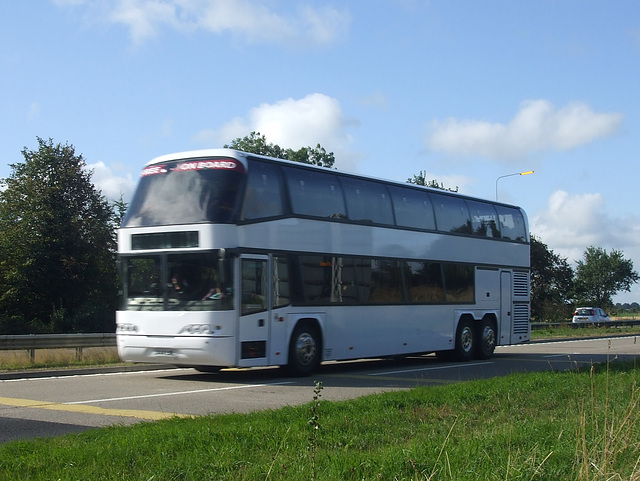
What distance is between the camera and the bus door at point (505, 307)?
23.8 metres

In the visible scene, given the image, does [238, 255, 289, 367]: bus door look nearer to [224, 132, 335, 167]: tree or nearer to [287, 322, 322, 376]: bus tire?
[287, 322, 322, 376]: bus tire

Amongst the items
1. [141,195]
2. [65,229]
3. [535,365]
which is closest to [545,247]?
[65,229]

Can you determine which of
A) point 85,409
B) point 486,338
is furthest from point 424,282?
point 85,409

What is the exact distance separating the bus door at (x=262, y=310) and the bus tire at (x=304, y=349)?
0.31 m

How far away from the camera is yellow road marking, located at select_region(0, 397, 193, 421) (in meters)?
10.6

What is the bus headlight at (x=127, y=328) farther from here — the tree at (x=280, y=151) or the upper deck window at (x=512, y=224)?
the tree at (x=280, y=151)

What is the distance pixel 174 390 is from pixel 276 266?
3319mm

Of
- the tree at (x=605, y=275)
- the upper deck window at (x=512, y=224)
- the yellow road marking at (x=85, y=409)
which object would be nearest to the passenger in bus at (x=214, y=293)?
the yellow road marking at (x=85, y=409)

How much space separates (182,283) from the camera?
1518 centimetres

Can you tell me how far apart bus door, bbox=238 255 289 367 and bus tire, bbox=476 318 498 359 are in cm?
836

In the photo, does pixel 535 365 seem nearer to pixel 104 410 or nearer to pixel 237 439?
pixel 104 410

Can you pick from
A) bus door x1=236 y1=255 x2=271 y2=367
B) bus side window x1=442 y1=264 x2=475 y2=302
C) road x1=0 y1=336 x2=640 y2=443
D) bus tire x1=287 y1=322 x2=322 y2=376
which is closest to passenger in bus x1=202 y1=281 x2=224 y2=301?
bus door x1=236 y1=255 x2=271 y2=367

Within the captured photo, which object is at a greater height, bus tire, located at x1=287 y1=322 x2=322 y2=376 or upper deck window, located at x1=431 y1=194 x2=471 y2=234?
upper deck window, located at x1=431 y1=194 x2=471 y2=234

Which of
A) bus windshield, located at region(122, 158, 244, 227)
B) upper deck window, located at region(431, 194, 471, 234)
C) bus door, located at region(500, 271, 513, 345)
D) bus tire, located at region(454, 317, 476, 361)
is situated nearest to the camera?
bus windshield, located at region(122, 158, 244, 227)
